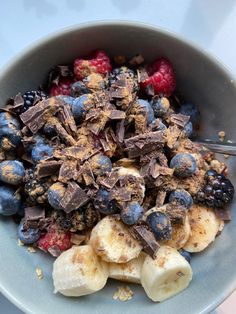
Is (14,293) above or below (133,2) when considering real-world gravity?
below

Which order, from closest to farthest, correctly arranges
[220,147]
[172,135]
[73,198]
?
[73,198] < [172,135] < [220,147]

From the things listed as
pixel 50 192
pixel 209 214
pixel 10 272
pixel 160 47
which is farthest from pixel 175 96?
pixel 10 272

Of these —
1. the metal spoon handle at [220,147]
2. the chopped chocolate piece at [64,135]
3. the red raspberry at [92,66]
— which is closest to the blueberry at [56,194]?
the chopped chocolate piece at [64,135]

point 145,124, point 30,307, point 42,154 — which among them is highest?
point 145,124

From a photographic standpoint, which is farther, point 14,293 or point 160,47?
point 160,47

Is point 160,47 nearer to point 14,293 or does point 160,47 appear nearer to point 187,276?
point 187,276

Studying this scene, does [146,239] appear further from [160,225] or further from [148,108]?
[148,108]

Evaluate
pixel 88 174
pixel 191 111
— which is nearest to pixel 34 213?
pixel 88 174

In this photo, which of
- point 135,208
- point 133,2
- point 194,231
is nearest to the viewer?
point 135,208
